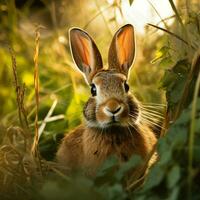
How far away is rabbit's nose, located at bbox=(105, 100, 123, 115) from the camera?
152 inches

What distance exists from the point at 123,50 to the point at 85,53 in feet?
0.82

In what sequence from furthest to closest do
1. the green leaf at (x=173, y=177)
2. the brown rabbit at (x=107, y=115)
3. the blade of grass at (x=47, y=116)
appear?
the blade of grass at (x=47, y=116) < the brown rabbit at (x=107, y=115) < the green leaf at (x=173, y=177)

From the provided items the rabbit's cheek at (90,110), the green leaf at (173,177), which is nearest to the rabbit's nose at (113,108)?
the rabbit's cheek at (90,110)

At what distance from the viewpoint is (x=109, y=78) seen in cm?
408

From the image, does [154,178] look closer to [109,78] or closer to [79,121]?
[109,78]

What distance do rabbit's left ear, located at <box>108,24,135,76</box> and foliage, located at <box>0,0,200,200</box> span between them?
219 millimetres

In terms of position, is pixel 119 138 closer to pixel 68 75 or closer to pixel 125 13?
pixel 125 13

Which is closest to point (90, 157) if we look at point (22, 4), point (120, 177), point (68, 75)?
point (120, 177)

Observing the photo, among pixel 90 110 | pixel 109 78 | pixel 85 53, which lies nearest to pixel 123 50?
pixel 85 53

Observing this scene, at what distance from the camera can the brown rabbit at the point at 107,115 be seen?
13.0 feet

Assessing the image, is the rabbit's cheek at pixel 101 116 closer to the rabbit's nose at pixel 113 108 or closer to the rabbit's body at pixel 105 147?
the rabbit's nose at pixel 113 108

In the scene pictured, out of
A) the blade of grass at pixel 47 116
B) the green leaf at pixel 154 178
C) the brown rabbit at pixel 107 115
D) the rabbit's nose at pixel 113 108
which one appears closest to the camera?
the green leaf at pixel 154 178

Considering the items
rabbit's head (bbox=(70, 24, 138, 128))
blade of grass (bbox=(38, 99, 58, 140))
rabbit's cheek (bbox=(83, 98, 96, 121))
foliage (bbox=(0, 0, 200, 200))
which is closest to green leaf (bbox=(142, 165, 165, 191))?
foliage (bbox=(0, 0, 200, 200))

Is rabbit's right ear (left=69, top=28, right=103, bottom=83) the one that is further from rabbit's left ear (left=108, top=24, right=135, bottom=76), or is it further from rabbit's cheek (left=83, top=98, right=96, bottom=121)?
rabbit's cheek (left=83, top=98, right=96, bottom=121)
